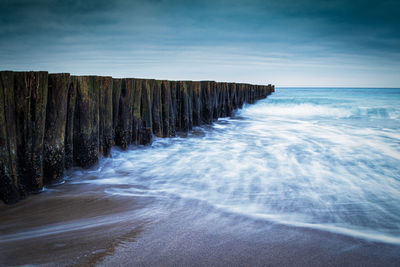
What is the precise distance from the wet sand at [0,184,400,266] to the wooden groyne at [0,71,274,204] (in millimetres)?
335

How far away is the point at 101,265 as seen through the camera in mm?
1446

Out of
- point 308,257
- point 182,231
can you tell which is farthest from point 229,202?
point 308,257

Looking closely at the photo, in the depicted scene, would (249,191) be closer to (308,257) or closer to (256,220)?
(256,220)

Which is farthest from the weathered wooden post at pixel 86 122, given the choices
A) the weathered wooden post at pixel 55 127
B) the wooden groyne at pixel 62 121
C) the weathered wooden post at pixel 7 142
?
the weathered wooden post at pixel 7 142

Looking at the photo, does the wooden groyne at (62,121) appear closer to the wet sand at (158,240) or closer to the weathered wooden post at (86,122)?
the weathered wooden post at (86,122)

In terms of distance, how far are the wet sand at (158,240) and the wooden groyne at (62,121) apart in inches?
13.2

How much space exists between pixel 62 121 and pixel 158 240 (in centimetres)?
165

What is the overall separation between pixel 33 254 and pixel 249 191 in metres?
1.91

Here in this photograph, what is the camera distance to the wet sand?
1527 millimetres

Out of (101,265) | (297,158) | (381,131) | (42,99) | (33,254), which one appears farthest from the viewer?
(381,131)

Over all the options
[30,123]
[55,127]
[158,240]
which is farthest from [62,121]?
[158,240]

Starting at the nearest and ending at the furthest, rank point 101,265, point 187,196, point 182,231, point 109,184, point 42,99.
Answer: point 101,265, point 182,231, point 42,99, point 187,196, point 109,184

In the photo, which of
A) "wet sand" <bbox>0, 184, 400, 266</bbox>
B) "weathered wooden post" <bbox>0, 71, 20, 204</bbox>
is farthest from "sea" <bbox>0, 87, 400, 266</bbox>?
"weathered wooden post" <bbox>0, 71, 20, 204</bbox>

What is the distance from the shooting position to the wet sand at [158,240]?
1527 millimetres
